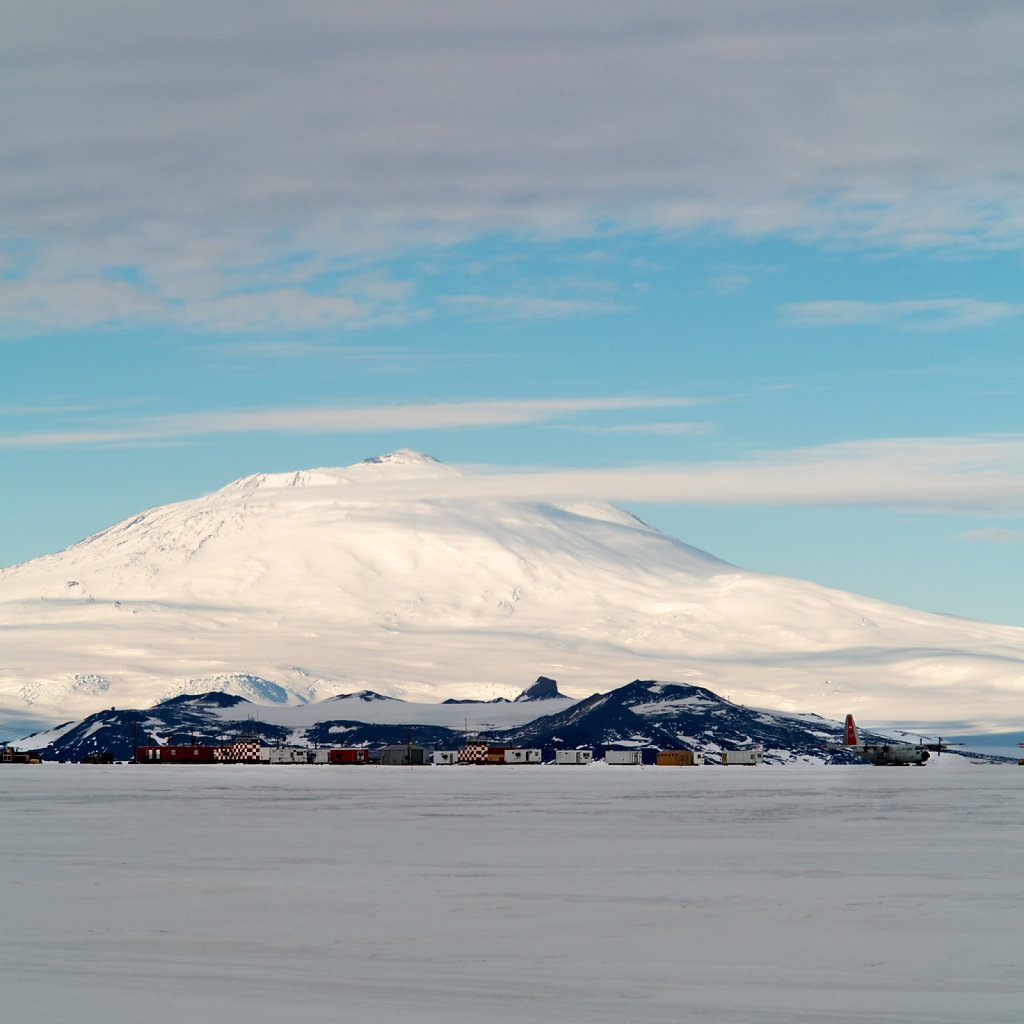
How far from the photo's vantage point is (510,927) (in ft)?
126

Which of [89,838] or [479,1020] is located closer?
[479,1020]

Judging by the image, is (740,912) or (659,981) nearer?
(659,981)

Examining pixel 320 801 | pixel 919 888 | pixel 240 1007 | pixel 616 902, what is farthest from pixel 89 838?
pixel 320 801

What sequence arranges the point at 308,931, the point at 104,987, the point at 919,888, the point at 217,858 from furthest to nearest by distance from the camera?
the point at 217,858 → the point at 919,888 → the point at 308,931 → the point at 104,987

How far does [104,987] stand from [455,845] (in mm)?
40423

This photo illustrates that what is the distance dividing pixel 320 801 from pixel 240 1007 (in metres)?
110

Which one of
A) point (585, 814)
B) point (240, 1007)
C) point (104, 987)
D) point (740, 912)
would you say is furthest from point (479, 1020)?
point (585, 814)

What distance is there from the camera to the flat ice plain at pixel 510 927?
28.0m

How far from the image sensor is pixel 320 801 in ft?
443

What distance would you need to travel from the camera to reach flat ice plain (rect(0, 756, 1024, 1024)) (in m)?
28.0

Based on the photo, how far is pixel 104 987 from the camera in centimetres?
2925

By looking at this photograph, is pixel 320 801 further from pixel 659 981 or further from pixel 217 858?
pixel 659 981

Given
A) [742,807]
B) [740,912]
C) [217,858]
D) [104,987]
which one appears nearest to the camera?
[104,987]

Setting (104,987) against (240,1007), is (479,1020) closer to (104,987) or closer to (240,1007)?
(240,1007)
